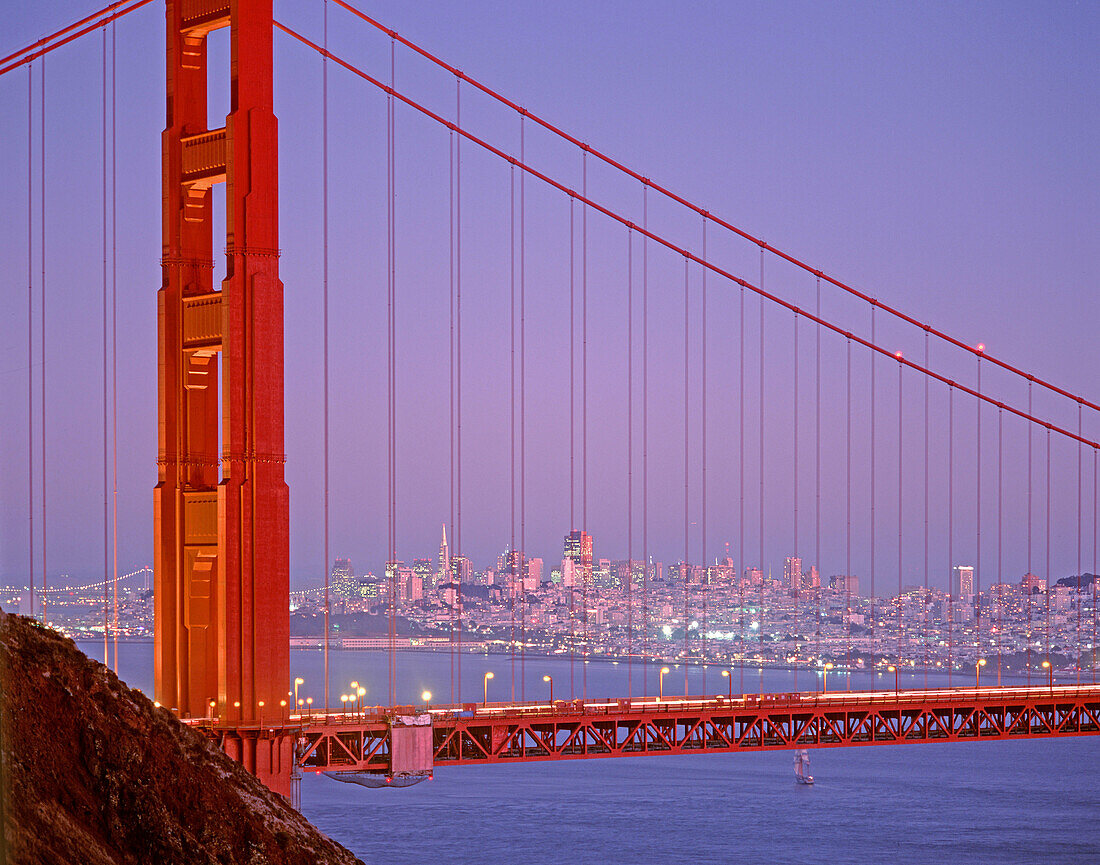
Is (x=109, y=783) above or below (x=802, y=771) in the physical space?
above

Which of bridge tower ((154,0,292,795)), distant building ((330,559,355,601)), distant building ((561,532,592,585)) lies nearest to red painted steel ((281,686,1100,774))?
bridge tower ((154,0,292,795))

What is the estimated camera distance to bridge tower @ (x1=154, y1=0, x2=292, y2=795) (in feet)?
92.9

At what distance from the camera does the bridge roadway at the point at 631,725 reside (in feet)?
97.3

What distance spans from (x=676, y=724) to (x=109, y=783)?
1948 cm

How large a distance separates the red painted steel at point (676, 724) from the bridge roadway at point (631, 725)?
1.1 inches

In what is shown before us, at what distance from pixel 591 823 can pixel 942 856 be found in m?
14.5

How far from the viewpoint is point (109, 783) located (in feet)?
57.5

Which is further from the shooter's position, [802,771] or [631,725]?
[802,771]

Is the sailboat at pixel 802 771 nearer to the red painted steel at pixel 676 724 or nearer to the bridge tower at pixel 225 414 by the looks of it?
the red painted steel at pixel 676 724

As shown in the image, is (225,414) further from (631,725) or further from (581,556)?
(581,556)

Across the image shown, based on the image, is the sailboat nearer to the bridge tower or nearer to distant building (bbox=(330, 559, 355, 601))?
the bridge tower

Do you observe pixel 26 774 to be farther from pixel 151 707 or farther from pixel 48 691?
pixel 151 707

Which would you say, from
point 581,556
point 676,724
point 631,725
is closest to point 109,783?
point 631,725

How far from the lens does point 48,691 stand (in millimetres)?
18141
